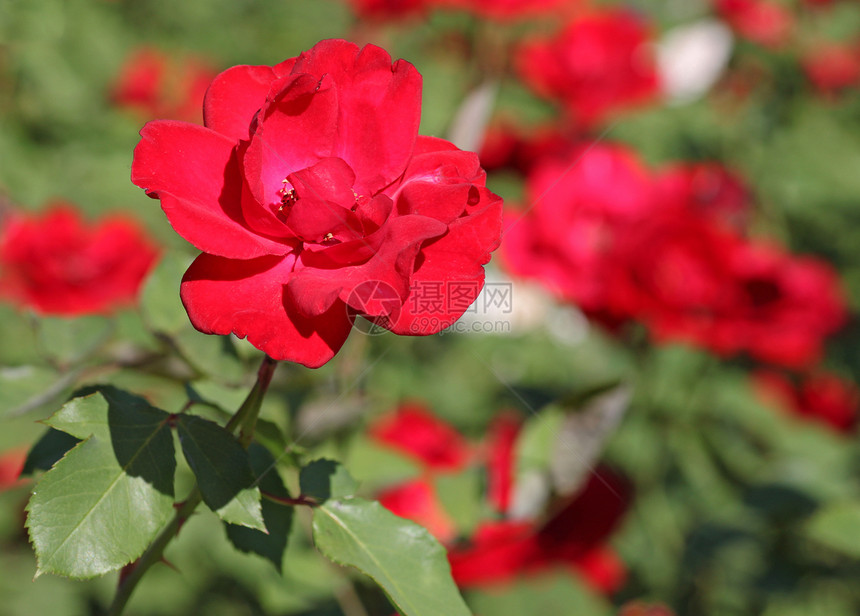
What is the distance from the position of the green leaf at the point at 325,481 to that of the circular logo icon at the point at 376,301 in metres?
0.16

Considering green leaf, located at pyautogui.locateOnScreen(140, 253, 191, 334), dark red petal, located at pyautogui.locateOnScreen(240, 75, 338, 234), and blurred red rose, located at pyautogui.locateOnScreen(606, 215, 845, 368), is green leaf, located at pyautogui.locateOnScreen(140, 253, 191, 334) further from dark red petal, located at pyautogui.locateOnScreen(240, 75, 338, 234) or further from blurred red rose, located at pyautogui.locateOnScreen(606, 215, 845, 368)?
blurred red rose, located at pyautogui.locateOnScreen(606, 215, 845, 368)

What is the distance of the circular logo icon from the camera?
563mm

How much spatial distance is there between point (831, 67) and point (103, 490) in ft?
8.59

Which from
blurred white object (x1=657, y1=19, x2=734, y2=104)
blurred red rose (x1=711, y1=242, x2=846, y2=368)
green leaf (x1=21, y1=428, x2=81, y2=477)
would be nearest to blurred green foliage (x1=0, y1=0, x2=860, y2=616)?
green leaf (x1=21, y1=428, x2=81, y2=477)

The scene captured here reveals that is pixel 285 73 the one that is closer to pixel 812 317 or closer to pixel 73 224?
pixel 73 224

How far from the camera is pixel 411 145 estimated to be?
65cm

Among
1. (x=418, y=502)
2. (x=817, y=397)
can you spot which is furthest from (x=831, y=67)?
(x=418, y=502)

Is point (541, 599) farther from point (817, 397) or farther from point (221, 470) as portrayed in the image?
point (221, 470)

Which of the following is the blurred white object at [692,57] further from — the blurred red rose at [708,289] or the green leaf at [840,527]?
the green leaf at [840,527]

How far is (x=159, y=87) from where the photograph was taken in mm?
2264

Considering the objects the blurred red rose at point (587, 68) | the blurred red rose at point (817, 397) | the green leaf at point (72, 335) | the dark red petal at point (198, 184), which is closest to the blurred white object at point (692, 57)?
the blurred red rose at point (587, 68)

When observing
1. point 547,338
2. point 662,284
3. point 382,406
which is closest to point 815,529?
point 662,284

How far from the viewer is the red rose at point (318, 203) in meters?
0.57

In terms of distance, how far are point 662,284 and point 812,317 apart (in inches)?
18.3
